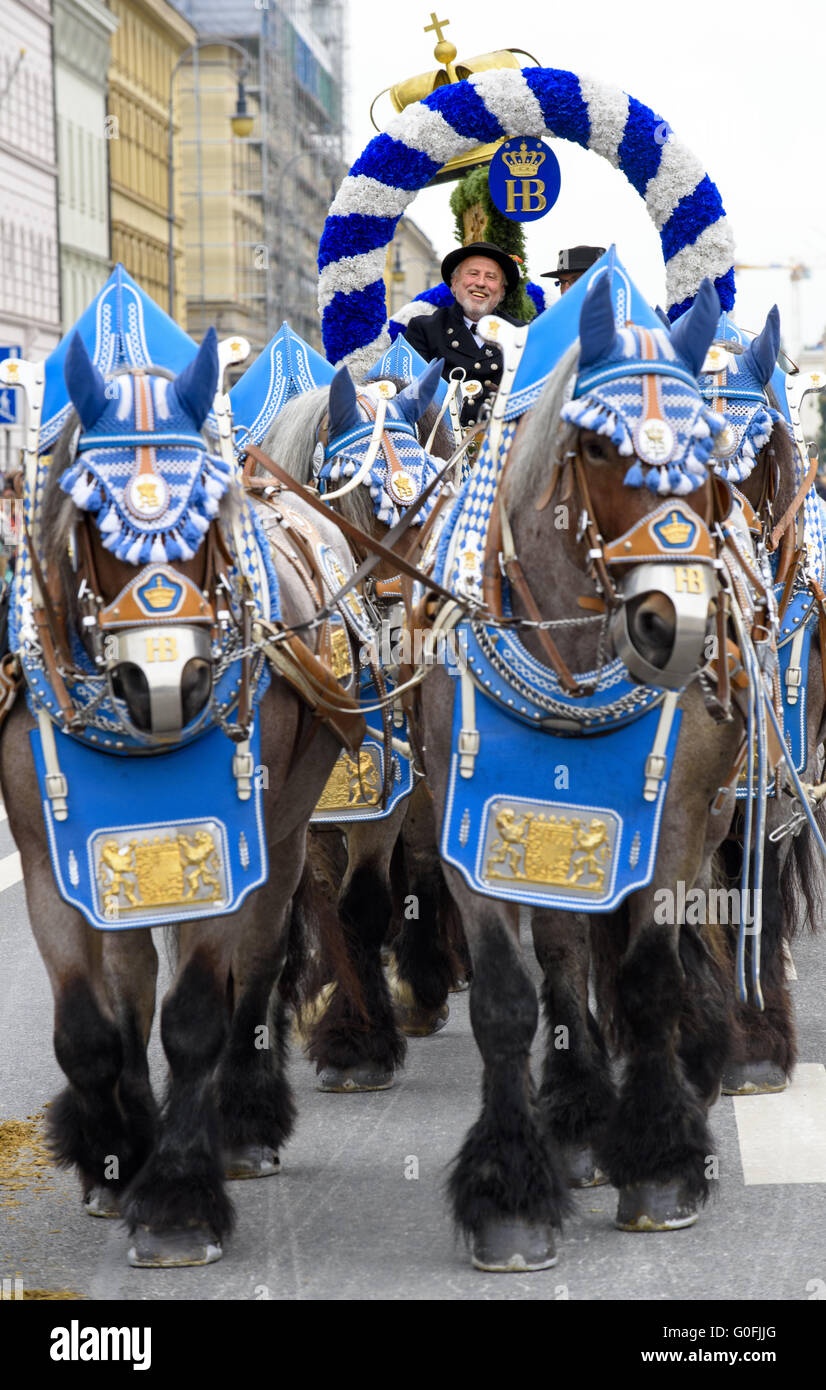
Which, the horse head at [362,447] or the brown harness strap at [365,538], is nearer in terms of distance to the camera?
the brown harness strap at [365,538]

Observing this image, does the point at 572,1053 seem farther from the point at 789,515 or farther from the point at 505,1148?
the point at 789,515

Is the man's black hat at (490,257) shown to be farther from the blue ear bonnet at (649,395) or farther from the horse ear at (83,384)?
the horse ear at (83,384)

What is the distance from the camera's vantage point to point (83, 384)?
4355mm

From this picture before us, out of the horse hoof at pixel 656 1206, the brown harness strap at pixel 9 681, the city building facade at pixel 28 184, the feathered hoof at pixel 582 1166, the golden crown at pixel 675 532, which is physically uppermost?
the city building facade at pixel 28 184

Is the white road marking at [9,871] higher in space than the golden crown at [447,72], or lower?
lower

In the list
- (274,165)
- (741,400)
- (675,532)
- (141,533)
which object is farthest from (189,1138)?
(274,165)

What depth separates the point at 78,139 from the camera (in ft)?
162

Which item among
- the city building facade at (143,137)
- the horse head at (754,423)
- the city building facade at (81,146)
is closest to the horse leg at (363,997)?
the horse head at (754,423)

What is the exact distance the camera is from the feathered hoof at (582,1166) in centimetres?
537

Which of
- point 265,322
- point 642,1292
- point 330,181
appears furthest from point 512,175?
point 330,181

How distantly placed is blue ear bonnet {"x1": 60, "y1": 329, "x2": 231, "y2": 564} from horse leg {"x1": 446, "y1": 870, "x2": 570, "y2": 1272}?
1173 mm

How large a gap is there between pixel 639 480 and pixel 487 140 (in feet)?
12.6
